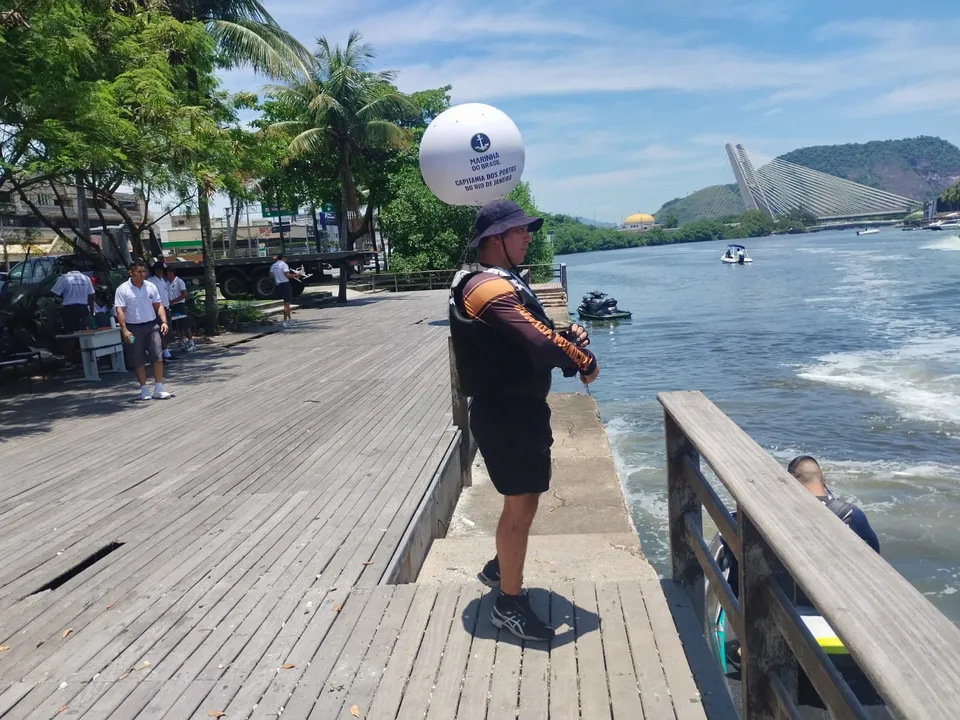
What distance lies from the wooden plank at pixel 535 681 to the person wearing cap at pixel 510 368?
6 centimetres

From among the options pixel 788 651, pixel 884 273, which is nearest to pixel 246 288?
pixel 788 651

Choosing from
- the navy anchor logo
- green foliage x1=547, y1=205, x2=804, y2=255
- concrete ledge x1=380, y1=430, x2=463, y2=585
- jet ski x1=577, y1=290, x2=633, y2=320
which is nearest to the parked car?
the navy anchor logo

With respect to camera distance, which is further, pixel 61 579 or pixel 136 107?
pixel 136 107

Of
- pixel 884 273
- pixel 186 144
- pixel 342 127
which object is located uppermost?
pixel 342 127

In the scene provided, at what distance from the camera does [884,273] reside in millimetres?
52438

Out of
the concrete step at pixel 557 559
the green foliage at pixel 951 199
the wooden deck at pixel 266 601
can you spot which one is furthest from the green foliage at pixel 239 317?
the green foliage at pixel 951 199

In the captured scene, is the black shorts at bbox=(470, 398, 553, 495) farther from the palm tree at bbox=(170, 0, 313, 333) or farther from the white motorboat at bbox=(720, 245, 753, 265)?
the white motorboat at bbox=(720, 245, 753, 265)

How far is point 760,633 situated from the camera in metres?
2.46

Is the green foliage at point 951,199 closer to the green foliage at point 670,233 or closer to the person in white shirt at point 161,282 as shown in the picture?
the green foliage at point 670,233

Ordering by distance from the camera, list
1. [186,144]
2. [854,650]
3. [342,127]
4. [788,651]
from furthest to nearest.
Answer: [342,127]
[186,144]
[788,651]
[854,650]

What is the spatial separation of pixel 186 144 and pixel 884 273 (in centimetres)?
4965

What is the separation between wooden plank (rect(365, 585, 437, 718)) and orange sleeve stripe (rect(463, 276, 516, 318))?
1.37 meters

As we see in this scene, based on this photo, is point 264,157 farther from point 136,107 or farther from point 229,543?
point 229,543

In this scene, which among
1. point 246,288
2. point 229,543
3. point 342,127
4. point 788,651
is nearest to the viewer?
point 788,651
